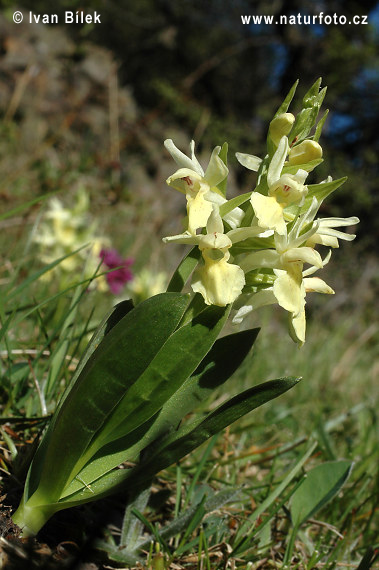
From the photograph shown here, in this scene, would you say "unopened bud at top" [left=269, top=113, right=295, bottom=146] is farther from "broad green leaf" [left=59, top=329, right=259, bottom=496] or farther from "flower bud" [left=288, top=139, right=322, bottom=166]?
"broad green leaf" [left=59, top=329, right=259, bottom=496]

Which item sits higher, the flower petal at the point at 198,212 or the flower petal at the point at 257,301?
the flower petal at the point at 198,212

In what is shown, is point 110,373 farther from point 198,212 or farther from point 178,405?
point 198,212

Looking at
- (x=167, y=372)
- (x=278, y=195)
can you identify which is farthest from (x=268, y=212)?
(x=167, y=372)

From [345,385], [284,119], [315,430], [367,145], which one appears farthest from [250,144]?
[284,119]

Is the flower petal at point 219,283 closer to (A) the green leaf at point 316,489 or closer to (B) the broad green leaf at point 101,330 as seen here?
(B) the broad green leaf at point 101,330

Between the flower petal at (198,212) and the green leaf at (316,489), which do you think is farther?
the green leaf at (316,489)

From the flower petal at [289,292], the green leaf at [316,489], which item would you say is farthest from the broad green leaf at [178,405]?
the green leaf at [316,489]

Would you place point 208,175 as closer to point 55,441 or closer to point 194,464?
point 55,441
